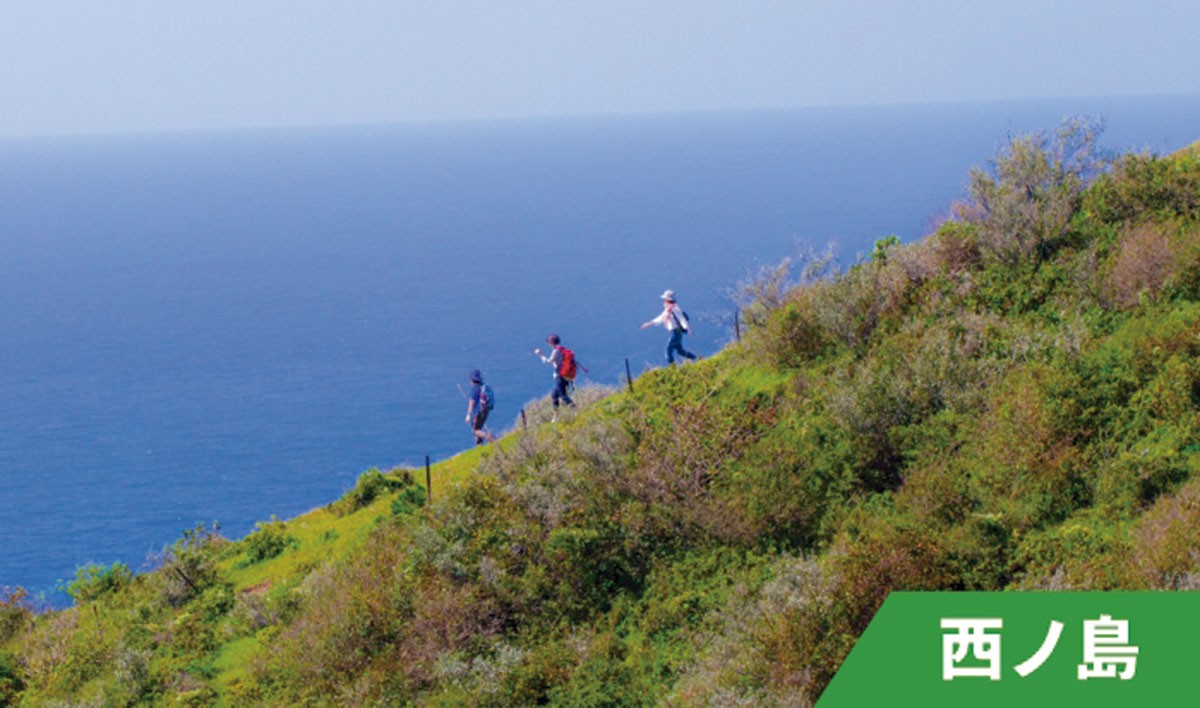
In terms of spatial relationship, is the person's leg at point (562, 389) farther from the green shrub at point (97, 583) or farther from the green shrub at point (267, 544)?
the green shrub at point (97, 583)

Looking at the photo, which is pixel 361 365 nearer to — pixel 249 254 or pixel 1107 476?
pixel 249 254

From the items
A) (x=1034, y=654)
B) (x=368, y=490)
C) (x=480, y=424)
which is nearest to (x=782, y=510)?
(x=1034, y=654)

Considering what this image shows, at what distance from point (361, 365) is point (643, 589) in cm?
9379

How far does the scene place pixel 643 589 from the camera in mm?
19609

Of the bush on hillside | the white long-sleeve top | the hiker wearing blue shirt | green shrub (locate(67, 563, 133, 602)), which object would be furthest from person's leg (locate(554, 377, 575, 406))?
green shrub (locate(67, 563, 133, 602))

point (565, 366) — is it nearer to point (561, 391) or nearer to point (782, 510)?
point (561, 391)

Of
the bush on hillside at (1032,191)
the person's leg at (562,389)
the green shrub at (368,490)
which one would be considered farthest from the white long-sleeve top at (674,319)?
the green shrub at (368,490)

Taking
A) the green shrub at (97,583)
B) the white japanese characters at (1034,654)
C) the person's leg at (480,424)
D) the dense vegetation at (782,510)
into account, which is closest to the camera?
the white japanese characters at (1034,654)

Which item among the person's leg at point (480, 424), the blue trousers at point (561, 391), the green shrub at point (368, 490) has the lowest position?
the green shrub at point (368, 490)

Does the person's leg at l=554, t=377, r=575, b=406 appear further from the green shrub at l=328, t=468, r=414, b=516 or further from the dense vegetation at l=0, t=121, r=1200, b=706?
the green shrub at l=328, t=468, r=414, b=516

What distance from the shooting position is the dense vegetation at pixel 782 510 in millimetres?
16688

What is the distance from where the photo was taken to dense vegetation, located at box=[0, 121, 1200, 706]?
54.7ft

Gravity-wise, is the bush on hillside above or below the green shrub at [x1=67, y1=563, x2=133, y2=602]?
above

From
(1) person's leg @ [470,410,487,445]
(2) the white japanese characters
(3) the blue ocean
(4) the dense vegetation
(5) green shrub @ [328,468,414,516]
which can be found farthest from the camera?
(3) the blue ocean
